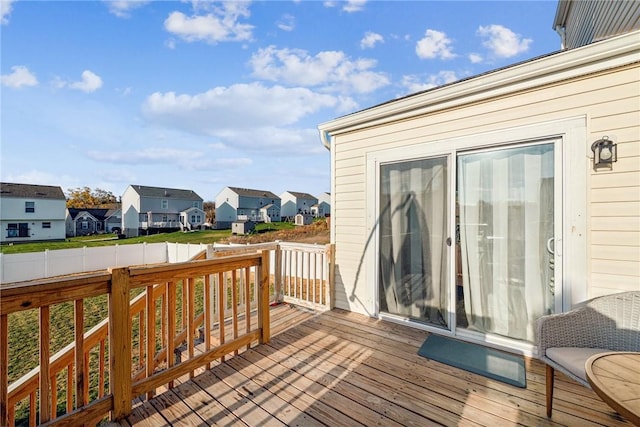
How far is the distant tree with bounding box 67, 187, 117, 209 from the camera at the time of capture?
34438 millimetres

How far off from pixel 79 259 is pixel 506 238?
14632 mm

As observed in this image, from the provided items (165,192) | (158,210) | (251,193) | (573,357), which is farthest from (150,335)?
(251,193)

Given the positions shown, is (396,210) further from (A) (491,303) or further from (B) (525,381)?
(B) (525,381)

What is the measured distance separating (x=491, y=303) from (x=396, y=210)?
135 centimetres

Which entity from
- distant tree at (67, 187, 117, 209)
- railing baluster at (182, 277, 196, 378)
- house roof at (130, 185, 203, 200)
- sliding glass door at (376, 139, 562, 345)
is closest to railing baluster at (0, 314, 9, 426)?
railing baluster at (182, 277, 196, 378)

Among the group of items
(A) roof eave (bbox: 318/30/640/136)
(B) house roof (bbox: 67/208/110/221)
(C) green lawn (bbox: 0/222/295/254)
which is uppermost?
(A) roof eave (bbox: 318/30/640/136)

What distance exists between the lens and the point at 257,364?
2467 mm

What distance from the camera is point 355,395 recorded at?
2.00 m

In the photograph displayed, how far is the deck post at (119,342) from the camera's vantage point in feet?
5.61

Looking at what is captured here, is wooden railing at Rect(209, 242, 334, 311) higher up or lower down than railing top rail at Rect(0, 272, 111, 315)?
lower down

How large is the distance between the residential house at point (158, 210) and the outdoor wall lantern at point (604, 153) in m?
30.7

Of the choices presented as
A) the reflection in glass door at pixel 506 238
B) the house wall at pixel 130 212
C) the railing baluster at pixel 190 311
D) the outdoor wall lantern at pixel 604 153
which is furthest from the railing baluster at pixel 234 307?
the house wall at pixel 130 212

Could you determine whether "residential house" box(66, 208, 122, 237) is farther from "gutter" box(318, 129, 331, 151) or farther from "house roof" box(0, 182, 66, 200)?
"gutter" box(318, 129, 331, 151)

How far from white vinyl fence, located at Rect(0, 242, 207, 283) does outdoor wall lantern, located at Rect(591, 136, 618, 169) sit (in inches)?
340
